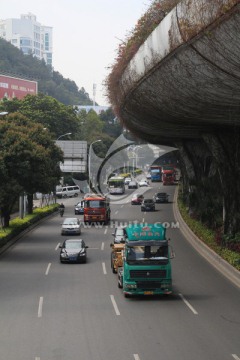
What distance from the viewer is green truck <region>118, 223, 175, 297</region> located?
26500 millimetres

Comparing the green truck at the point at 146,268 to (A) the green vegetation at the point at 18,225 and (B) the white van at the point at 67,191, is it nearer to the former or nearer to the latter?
(A) the green vegetation at the point at 18,225

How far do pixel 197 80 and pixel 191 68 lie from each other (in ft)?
3.71

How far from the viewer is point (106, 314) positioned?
78.7ft

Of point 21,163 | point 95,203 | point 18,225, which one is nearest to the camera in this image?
point 21,163

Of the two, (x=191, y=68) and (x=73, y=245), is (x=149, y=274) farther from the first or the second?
(x=73, y=245)

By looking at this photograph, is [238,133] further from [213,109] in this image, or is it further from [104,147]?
Result: [104,147]

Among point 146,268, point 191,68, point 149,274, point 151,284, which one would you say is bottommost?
point 151,284

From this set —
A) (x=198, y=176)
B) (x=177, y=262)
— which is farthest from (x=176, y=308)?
Result: (x=198, y=176)

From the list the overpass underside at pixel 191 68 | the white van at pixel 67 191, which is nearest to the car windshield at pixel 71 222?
the overpass underside at pixel 191 68

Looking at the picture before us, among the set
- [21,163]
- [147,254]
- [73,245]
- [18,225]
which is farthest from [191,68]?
[18,225]

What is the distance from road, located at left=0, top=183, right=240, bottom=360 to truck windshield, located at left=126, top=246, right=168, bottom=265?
1592 millimetres

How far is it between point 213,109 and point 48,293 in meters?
10.4

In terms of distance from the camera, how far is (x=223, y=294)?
2827 cm

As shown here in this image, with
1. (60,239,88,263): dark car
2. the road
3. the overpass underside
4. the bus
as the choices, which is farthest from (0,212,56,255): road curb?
the bus
